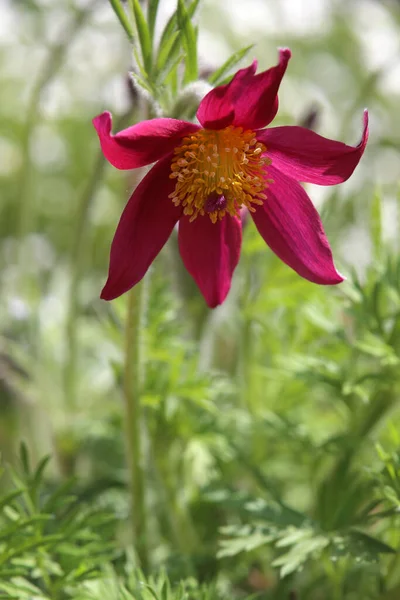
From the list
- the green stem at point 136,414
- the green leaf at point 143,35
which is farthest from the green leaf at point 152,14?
the green stem at point 136,414

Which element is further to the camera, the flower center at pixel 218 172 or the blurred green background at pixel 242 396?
the blurred green background at pixel 242 396

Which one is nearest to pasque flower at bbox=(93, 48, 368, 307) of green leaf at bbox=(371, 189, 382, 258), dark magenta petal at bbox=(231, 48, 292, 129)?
dark magenta petal at bbox=(231, 48, 292, 129)

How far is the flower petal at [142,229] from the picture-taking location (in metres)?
0.73

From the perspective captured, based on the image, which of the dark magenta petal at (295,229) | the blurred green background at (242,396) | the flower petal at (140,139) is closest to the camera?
the flower petal at (140,139)

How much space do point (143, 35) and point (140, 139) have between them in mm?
100

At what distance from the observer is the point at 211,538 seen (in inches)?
45.9

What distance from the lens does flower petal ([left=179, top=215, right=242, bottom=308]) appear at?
2.76 ft

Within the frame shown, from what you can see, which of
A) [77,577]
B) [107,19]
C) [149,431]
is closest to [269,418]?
[149,431]

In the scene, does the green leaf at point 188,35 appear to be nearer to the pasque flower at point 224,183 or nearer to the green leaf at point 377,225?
the pasque flower at point 224,183

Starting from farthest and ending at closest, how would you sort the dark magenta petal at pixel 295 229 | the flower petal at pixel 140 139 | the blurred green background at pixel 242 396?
the blurred green background at pixel 242 396 → the dark magenta petal at pixel 295 229 → the flower petal at pixel 140 139

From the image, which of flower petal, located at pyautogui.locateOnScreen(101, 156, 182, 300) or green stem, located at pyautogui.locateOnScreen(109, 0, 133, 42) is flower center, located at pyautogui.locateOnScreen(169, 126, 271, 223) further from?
green stem, located at pyautogui.locateOnScreen(109, 0, 133, 42)

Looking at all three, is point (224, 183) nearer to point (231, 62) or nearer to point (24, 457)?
point (231, 62)

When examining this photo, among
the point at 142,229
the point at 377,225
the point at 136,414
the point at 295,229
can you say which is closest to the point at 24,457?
the point at 136,414

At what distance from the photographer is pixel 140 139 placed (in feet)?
2.24
